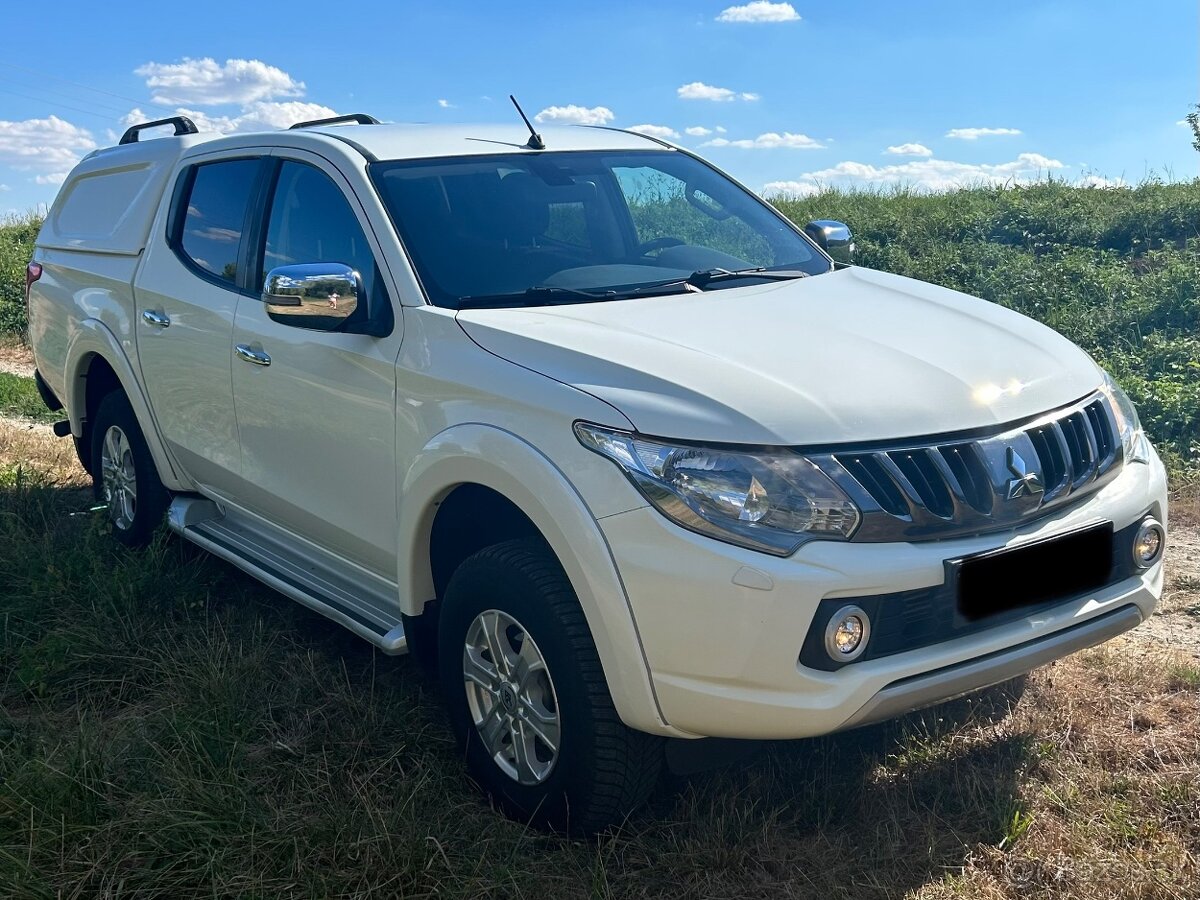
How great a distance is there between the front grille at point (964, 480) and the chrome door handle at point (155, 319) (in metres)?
2.99

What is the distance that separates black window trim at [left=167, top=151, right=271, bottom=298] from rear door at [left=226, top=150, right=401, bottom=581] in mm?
84

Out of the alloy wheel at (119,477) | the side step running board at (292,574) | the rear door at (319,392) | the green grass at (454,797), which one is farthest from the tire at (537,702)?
the alloy wheel at (119,477)

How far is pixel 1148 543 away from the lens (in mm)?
2973

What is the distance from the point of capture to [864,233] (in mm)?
11883

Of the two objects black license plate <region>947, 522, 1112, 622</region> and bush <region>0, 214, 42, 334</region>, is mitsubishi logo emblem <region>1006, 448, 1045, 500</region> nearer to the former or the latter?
black license plate <region>947, 522, 1112, 622</region>

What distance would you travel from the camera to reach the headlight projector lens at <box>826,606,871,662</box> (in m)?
2.43

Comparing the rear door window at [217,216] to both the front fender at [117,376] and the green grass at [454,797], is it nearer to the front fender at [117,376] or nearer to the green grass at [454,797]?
the front fender at [117,376]

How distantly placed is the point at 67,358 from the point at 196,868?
11.2 ft

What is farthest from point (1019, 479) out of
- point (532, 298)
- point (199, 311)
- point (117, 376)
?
point (117, 376)

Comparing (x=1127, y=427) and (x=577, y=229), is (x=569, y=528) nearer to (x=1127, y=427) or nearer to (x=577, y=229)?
(x=577, y=229)

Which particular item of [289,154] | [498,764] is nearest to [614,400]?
[498,764]

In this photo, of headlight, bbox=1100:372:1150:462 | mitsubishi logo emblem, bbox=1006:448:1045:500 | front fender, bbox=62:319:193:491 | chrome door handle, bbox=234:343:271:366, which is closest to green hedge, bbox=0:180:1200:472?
headlight, bbox=1100:372:1150:462

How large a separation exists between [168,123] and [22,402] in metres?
4.70

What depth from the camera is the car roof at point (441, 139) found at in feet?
12.4
